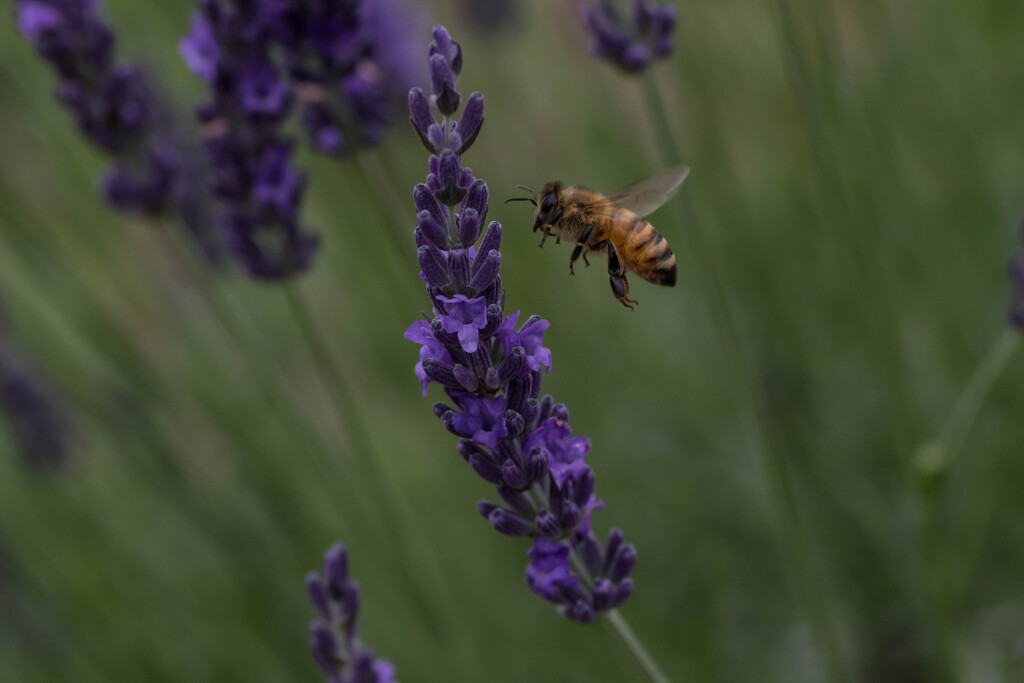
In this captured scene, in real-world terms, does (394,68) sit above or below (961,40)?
above

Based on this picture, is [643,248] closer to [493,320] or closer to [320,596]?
[493,320]

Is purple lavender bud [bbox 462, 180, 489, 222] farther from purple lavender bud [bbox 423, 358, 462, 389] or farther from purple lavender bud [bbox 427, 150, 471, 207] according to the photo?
purple lavender bud [bbox 423, 358, 462, 389]

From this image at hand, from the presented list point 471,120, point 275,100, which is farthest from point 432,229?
point 275,100

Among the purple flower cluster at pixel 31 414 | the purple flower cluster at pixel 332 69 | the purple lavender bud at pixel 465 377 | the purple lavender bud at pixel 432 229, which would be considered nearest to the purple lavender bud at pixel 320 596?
the purple lavender bud at pixel 465 377

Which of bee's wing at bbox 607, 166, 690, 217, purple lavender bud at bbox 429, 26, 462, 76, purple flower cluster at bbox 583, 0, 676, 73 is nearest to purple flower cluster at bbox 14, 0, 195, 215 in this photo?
purple flower cluster at bbox 583, 0, 676, 73

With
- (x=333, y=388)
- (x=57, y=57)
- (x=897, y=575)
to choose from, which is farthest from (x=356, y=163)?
(x=897, y=575)

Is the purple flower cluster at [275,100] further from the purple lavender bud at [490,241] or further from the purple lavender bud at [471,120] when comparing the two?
the purple lavender bud at [490,241]

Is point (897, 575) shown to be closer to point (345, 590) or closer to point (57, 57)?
point (345, 590)
